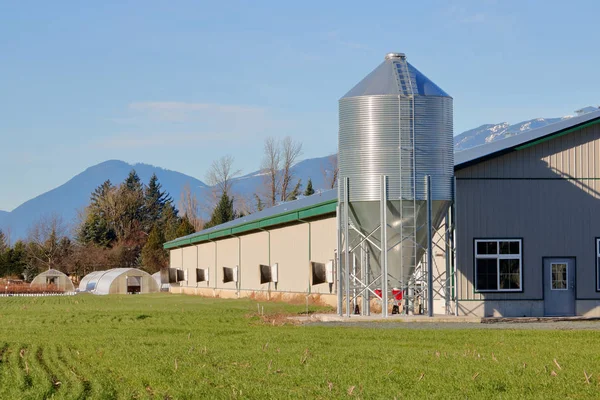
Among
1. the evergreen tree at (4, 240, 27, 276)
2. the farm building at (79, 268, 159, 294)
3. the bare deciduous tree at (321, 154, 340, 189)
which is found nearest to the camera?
the farm building at (79, 268, 159, 294)

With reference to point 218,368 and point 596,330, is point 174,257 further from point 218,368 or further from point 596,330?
point 218,368

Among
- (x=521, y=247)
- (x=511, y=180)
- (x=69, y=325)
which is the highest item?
(x=511, y=180)

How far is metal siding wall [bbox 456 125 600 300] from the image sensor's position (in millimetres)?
30203

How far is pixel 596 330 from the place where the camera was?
22844 mm

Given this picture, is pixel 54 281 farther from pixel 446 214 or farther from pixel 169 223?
pixel 446 214

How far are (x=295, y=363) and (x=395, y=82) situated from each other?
14102 mm

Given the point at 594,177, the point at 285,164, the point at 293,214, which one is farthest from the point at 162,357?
the point at 285,164

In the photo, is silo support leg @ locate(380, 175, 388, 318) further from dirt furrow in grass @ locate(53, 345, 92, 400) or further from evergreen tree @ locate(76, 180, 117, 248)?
evergreen tree @ locate(76, 180, 117, 248)

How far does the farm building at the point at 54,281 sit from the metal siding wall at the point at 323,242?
42.6 metres

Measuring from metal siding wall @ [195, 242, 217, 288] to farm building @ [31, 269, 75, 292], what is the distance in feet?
58.9

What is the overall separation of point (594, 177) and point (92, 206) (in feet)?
303

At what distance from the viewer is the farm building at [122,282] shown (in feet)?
216

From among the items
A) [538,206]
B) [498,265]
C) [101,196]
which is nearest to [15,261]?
[101,196]

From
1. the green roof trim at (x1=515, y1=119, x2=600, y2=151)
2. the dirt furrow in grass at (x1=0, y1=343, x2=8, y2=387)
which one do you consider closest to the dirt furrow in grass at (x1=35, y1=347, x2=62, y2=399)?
the dirt furrow in grass at (x1=0, y1=343, x2=8, y2=387)
